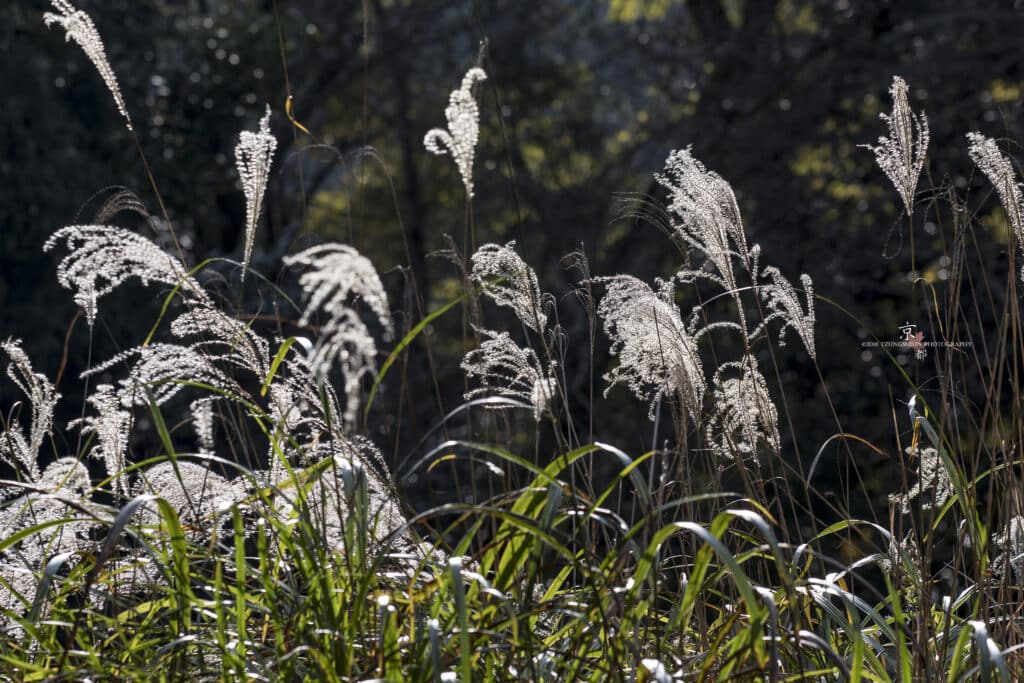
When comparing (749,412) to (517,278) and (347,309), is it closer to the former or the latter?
(517,278)

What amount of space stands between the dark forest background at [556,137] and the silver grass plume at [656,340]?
15.5ft

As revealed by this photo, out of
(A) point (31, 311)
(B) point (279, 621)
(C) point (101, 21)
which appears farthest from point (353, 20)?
(B) point (279, 621)

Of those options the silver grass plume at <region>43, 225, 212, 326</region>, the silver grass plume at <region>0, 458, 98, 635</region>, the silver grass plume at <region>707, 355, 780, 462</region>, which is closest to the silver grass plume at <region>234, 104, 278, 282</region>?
the silver grass plume at <region>43, 225, 212, 326</region>

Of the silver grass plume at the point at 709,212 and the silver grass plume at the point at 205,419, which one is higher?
the silver grass plume at the point at 709,212

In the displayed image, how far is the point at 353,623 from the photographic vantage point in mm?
1566

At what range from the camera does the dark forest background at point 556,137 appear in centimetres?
723

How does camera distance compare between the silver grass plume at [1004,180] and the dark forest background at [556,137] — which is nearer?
the silver grass plume at [1004,180]

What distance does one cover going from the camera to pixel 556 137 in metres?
8.73

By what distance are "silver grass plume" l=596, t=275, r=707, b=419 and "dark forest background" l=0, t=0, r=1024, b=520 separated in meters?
4.73

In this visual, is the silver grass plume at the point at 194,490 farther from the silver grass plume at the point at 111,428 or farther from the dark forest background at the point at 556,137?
the dark forest background at the point at 556,137

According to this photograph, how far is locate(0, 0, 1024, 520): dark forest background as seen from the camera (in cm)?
723

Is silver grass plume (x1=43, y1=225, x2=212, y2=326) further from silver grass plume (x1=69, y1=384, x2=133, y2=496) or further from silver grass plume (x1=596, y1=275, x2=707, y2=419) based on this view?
silver grass plume (x1=596, y1=275, x2=707, y2=419)

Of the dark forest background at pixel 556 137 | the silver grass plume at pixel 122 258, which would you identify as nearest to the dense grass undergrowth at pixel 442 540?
the silver grass plume at pixel 122 258

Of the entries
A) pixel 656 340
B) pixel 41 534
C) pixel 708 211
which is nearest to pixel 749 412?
pixel 656 340
